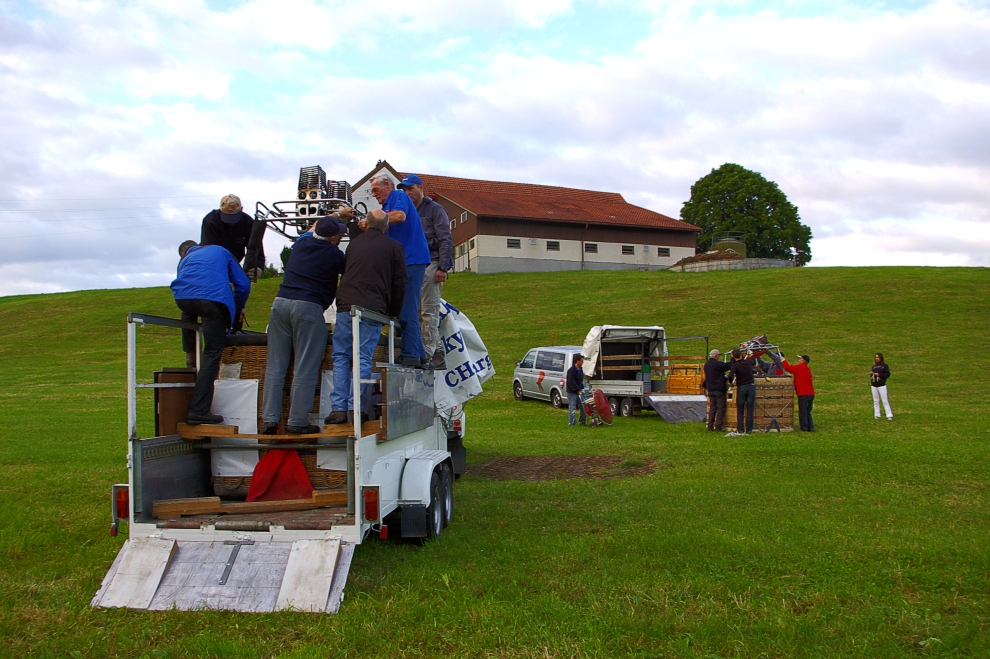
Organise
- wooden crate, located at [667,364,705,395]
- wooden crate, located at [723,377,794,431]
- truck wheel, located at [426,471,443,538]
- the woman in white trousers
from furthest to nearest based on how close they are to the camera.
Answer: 1. wooden crate, located at [667,364,705,395]
2. the woman in white trousers
3. wooden crate, located at [723,377,794,431]
4. truck wheel, located at [426,471,443,538]

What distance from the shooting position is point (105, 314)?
45562 millimetres

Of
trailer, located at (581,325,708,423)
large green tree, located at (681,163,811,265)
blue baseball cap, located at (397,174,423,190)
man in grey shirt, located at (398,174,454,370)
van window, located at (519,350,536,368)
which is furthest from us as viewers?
large green tree, located at (681,163,811,265)

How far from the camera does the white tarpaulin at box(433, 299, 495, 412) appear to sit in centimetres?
855

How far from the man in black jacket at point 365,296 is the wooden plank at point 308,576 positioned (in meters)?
1.00

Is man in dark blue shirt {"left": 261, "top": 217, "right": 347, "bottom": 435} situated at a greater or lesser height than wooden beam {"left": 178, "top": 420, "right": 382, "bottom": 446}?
greater

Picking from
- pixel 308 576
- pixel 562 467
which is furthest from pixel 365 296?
pixel 562 467

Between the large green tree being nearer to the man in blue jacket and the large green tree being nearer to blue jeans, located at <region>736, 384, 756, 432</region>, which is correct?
blue jeans, located at <region>736, 384, 756, 432</region>

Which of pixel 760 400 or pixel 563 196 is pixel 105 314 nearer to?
pixel 563 196

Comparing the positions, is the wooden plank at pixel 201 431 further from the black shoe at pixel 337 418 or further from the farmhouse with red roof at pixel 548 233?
the farmhouse with red roof at pixel 548 233

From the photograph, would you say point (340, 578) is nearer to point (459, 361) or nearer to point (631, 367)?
point (459, 361)

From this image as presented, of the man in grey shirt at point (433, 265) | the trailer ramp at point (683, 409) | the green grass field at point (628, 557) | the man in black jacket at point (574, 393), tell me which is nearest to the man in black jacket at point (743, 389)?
the green grass field at point (628, 557)

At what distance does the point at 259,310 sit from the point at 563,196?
30.8m

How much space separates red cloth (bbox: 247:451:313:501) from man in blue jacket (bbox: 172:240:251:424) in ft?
1.74

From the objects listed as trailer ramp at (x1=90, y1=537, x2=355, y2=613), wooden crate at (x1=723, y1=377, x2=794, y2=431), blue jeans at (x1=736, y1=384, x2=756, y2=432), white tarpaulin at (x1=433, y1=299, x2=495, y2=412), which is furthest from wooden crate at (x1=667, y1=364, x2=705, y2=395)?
trailer ramp at (x1=90, y1=537, x2=355, y2=613)
